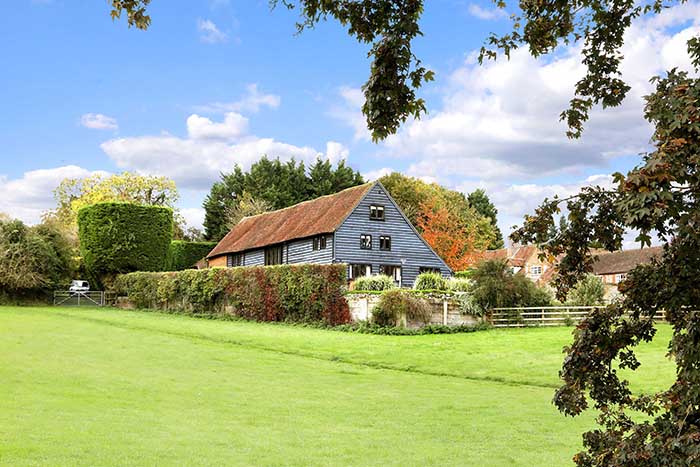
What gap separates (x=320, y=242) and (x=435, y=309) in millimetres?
16319

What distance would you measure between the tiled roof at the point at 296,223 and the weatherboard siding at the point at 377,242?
837mm

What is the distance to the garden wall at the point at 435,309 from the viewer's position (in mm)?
34438

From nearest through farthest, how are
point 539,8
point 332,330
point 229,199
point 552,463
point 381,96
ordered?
point 381,96, point 539,8, point 552,463, point 332,330, point 229,199

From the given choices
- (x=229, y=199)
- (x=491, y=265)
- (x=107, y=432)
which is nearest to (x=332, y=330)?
(x=491, y=265)

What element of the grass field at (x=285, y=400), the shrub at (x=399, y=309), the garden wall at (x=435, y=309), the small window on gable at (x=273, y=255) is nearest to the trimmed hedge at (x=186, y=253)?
the small window on gable at (x=273, y=255)

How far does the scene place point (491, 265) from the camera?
3575 cm

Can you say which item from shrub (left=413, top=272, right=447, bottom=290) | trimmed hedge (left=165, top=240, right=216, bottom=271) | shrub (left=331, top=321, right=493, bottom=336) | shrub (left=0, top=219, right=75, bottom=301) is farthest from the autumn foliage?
shrub (left=0, top=219, right=75, bottom=301)

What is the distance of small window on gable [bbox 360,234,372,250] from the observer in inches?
1928

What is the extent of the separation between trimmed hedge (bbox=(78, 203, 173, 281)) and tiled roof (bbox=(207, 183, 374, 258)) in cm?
712

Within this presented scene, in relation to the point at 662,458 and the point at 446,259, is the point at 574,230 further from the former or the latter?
the point at 446,259

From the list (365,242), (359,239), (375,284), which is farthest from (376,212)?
(375,284)

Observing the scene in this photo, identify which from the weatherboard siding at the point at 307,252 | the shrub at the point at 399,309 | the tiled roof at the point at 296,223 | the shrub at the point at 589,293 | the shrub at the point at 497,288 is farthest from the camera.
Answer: the tiled roof at the point at 296,223

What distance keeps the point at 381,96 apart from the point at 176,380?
43.7 ft

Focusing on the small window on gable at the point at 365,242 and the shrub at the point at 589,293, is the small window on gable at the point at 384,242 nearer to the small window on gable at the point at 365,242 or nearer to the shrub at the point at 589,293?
the small window on gable at the point at 365,242
